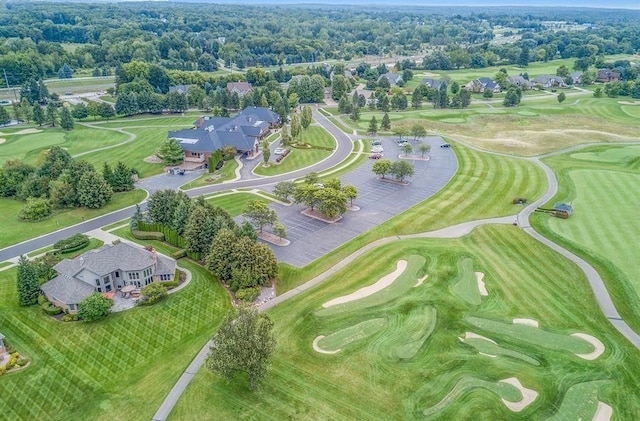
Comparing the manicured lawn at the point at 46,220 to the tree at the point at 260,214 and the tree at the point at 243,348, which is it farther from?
the tree at the point at 243,348

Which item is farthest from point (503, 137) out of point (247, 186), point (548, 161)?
point (247, 186)

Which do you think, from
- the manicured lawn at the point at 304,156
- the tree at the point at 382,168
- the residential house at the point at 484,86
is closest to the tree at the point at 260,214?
the manicured lawn at the point at 304,156

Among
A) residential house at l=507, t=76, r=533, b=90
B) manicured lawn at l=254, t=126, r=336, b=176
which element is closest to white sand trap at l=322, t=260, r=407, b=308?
manicured lawn at l=254, t=126, r=336, b=176

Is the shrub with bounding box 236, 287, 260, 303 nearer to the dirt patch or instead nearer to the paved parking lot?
the paved parking lot

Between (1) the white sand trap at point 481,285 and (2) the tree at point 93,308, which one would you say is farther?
(1) the white sand trap at point 481,285

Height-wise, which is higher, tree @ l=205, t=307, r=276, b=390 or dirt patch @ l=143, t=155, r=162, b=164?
tree @ l=205, t=307, r=276, b=390

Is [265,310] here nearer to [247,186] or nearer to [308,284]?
[308,284]
